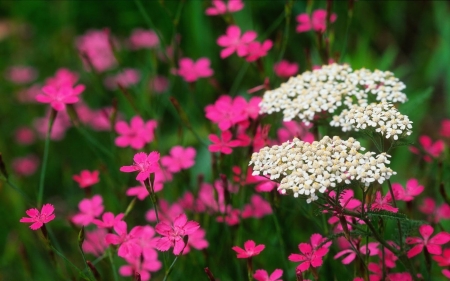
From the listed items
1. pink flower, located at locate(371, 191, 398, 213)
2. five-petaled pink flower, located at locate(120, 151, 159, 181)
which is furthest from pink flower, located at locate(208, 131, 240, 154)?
pink flower, located at locate(371, 191, 398, 213)

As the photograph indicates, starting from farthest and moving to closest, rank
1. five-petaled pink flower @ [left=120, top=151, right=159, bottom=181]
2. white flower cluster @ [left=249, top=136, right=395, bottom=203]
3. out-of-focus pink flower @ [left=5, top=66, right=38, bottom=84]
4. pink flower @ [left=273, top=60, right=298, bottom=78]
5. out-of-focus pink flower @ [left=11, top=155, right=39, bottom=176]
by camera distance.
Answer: out-of-focus pink flower @ [left=5, top=66, right=38, bottom=84] → out-of-focus pink flower @ [left=11, top=155, right=39, bottom=176] → pink flower @ [left=273, top=60, right=298, bottom=78] → five-petaled pink flower @ [left=120, top=151, right=159, bottom=181] → white flower cluster @ [left=249, top=136, right=395, bottom=203]

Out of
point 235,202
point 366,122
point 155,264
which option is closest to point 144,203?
point 235,202

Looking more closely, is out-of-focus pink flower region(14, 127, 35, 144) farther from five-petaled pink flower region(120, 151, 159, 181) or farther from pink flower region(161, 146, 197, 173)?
five-petaled pink flower region(120, 151, 159, 181)

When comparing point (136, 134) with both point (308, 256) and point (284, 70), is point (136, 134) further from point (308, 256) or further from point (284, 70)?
point (308, 256)

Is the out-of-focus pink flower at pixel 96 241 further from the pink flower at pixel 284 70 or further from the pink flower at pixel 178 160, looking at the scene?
the pink flower at pixel 284 70

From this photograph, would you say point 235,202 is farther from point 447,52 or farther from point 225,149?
point 447,52

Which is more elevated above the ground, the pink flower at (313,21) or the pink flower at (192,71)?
the pink flower at (313,21)

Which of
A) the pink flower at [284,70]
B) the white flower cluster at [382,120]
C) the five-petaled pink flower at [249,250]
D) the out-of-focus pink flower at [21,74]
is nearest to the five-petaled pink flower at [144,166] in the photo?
the five-petaled pink flower at [249,250]
